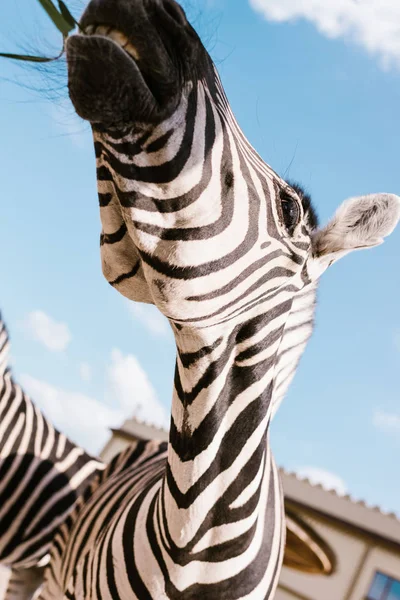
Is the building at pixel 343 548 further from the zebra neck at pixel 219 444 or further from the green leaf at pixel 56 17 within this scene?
the green leaf at pixel 56 17

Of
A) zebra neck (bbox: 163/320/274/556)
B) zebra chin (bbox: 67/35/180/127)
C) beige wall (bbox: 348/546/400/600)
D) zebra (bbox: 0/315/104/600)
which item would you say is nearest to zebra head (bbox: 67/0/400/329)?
zebra chin (bbox: 67/35/180/127)

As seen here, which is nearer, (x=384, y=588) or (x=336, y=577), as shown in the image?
(x=384, y=588)

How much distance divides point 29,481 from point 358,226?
3.63 meters

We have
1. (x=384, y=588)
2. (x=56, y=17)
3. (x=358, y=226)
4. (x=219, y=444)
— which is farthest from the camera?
(x=384, y=588)

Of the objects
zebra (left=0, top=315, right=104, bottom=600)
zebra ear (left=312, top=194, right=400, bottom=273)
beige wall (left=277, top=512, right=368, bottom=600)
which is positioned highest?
beige wall (left=277, top=512, right=368, bottom=600)

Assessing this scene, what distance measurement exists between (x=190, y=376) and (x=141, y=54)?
3.03 feet

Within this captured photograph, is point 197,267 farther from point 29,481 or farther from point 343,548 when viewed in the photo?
point 343,548

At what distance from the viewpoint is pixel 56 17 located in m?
1.10

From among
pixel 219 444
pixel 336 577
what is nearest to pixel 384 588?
pixel 336 577

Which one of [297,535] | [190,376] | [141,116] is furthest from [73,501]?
[297,535]

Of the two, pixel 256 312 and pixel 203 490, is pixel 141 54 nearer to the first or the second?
pixel 256 312

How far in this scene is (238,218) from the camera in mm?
1560

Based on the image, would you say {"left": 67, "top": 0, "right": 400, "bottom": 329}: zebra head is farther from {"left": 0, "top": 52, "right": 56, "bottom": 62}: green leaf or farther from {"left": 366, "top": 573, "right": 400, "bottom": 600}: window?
{"left": 366, "top": 573, "right": 400, "bottom": 600}: window

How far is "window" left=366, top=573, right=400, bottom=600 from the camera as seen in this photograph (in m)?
12.6
